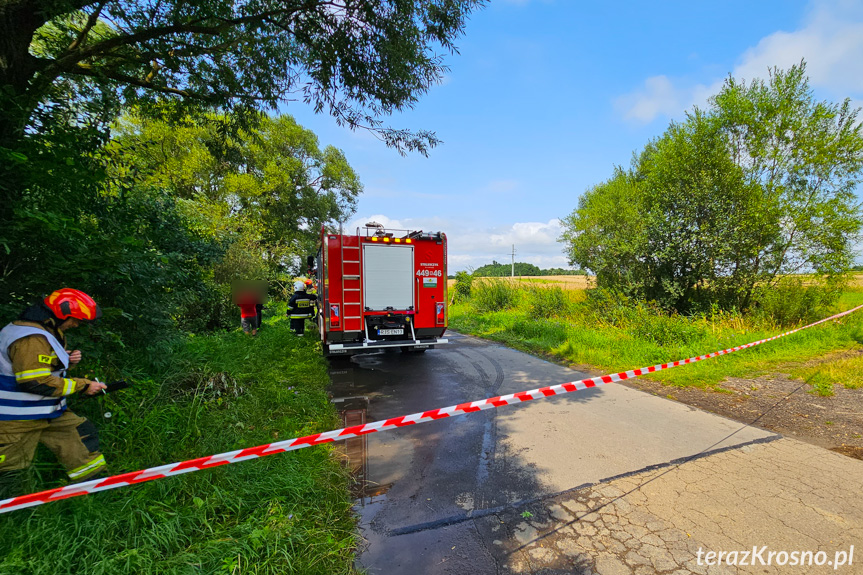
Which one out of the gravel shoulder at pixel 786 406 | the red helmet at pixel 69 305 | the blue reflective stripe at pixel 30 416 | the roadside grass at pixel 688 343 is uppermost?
the red helmet at pixel 69 305

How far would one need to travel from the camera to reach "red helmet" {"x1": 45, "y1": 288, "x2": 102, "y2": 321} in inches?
99.0

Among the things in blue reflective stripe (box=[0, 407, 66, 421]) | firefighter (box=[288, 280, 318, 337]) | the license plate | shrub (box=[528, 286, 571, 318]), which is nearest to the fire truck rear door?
the license plate

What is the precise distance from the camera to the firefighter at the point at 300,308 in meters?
9.53

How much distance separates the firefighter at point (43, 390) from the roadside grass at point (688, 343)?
24.9 ft

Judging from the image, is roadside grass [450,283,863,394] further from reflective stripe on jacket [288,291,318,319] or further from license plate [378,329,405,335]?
reflective stripe on jacket [288,291,318,319]

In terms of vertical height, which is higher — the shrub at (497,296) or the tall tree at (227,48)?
the tall tree at (227,48)

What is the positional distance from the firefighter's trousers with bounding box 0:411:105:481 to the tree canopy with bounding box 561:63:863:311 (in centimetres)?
1291

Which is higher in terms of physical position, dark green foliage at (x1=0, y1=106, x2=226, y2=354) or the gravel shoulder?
dark green foliage at (x1=0, y1=106, x2=226, y2=354)

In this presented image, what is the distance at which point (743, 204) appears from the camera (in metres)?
10.7

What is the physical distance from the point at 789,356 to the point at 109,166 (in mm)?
11326

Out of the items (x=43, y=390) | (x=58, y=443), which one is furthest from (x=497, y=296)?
(x=43, y=390)

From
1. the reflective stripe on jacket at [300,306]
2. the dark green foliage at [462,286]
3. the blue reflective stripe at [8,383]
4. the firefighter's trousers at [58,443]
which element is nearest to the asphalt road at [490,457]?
the firefighter's trousers at [58,443]

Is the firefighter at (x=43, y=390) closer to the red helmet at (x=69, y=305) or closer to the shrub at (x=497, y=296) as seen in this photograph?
the red helmet at (x=69, y=305)

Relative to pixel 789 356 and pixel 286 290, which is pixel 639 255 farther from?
pixel 286 290
